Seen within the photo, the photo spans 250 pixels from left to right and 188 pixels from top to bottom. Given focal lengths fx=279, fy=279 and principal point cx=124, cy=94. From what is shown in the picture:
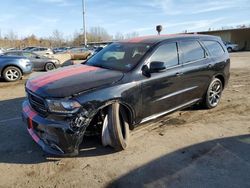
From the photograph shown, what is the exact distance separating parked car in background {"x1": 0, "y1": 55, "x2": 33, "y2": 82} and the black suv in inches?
276

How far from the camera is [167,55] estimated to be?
17.1 ft

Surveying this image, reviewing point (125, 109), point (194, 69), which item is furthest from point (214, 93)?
point (125, 109)

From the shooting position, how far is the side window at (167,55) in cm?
499

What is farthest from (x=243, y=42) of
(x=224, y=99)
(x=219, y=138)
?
(x=219, y=138)

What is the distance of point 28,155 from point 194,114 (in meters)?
3.62

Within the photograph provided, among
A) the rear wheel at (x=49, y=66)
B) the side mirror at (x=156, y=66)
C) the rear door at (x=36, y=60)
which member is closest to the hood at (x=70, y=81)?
the side mirror at (x=156, y=66)

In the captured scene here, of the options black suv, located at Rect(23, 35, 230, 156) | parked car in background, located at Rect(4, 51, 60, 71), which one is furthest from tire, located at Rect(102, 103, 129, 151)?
parked car in background, located at Rect(4, 51, 60, 71)

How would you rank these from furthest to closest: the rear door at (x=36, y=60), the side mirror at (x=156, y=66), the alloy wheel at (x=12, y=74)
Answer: the rear door at (x=36, y=60)
the alloy wheel at (x=12, y=74)
the side mirror at (x=156, y=66)

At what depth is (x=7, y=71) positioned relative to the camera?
37.7 feet

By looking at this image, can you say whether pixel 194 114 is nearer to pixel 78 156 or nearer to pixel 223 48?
pixel 223 48

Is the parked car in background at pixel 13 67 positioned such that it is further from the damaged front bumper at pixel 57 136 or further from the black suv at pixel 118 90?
the damaged front bumper at pixel 57 136

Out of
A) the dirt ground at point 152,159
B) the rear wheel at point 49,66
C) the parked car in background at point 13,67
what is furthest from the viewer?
the rear wheel at point 49,66

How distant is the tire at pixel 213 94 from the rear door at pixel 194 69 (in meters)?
0.22

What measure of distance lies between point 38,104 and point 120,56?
185 centimetres
